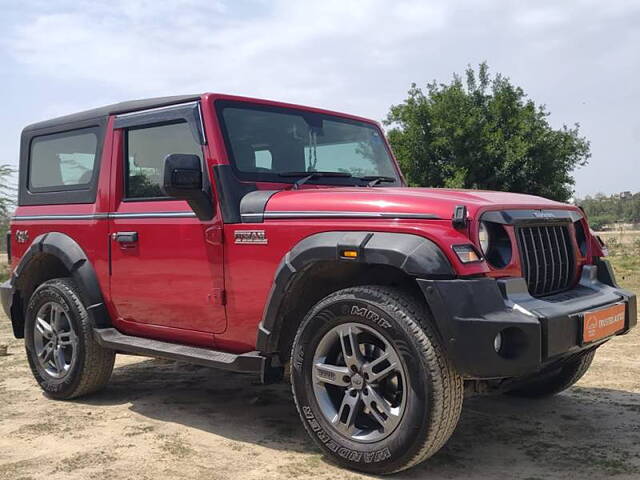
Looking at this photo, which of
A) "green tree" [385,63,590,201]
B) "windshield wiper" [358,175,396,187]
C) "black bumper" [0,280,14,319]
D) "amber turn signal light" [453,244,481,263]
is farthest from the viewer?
"green tree" [385,63,590,201]

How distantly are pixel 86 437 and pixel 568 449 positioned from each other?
9.09 feet

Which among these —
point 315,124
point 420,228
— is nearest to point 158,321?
point 315,124

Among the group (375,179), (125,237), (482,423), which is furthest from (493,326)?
(125,237)

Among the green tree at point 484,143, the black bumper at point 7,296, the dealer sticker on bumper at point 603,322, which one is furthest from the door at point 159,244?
the green tree at point 484,143

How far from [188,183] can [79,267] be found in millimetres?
1482

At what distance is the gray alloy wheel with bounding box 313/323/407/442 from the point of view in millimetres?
3373

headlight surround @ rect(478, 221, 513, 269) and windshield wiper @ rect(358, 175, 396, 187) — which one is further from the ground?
windshield wiper @ rect(358, 175, 396, 187)

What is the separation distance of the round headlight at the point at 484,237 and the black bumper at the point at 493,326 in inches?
7.0

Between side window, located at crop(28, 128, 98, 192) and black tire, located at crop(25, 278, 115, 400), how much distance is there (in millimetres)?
758

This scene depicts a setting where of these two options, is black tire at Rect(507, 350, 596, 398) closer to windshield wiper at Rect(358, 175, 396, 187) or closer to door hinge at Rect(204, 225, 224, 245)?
windshield wiper at Rect(358, 175, 396, 187)

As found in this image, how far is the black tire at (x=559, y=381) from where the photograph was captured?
452 centimetres

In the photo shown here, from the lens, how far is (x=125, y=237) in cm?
456

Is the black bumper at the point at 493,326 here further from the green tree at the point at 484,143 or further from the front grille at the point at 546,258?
the green tree at the point at 484,143

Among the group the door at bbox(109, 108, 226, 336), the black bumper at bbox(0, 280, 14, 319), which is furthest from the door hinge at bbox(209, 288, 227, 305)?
the black bumper at bbox(0, 280, 14, 319)
